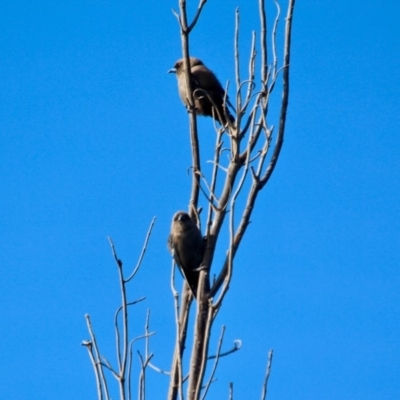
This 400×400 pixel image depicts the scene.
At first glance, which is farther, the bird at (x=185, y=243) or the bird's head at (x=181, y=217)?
the bird's head at (x=181, y=217)

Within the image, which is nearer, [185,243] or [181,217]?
[185,243]

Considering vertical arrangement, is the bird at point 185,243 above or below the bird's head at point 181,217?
below

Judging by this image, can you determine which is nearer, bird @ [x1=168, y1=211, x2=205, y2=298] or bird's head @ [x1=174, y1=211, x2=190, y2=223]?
bird @ [x1=168, y1=211, x2=205, y2=298]

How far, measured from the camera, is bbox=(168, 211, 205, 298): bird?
467 cm

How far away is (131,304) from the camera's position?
131 inches

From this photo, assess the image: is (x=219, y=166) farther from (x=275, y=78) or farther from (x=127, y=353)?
(x=127, y=353)

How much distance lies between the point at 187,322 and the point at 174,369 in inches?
11.8

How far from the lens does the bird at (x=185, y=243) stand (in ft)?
15.3

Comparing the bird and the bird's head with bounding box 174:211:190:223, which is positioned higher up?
the bird's head with bounding box 174:211:190:223

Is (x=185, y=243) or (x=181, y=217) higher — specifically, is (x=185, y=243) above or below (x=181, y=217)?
below

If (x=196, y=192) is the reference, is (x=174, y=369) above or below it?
below

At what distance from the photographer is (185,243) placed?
5129 mm

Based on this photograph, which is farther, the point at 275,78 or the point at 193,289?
the point at 193,289

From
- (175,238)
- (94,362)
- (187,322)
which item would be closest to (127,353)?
(94,362)
